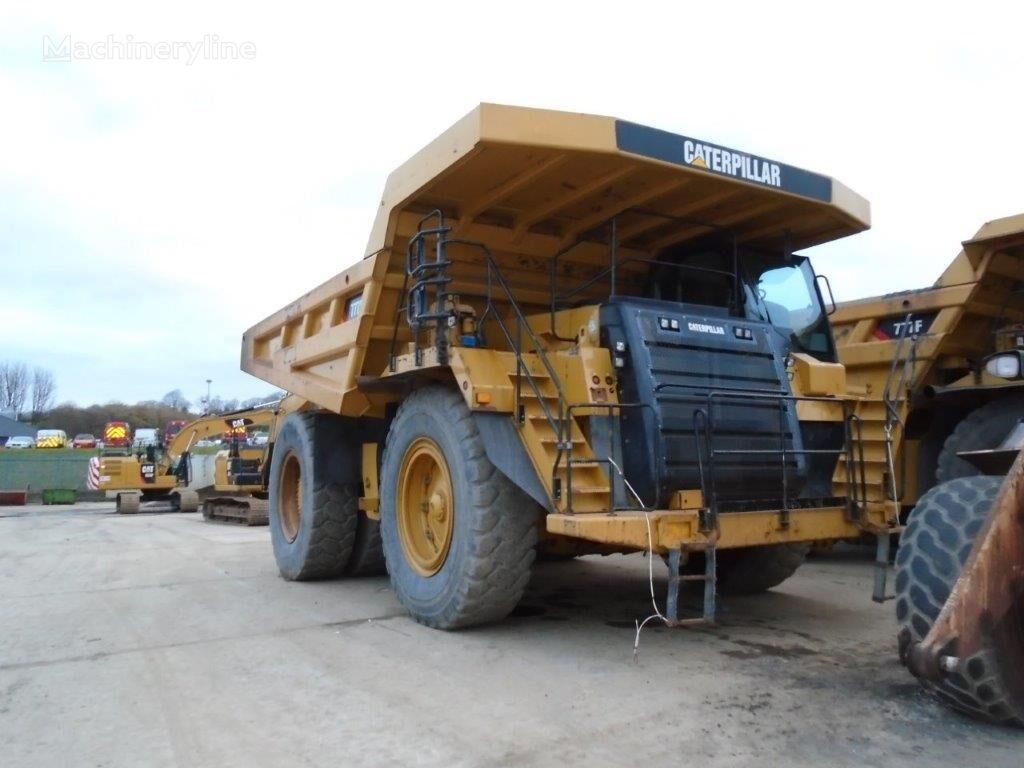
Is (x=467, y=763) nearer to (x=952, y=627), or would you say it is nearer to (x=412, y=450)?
(x=952, y=627)

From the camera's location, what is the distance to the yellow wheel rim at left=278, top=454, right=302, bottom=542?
26.1ft

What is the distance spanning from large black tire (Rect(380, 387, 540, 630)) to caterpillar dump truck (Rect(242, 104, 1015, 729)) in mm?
13

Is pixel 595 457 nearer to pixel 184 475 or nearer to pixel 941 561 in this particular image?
pixel 941 561

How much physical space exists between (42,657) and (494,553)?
2635 mm

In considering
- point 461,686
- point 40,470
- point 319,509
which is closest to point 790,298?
point 461,686

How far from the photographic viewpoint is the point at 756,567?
611cm

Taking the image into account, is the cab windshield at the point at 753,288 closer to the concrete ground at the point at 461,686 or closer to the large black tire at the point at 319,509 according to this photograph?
the concrete ground at the point at 461,686

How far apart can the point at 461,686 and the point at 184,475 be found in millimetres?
20147

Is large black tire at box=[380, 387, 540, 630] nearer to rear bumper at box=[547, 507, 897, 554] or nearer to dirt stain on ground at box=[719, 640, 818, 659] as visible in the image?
rear bumper at box=[547, 507, 897, 554]

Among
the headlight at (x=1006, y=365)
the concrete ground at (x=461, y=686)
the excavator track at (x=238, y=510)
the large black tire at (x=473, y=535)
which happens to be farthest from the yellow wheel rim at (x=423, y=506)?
the excavator track at (x=238, y=510)

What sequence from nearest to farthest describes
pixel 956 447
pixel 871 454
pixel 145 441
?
pixel 871 454 < pixel 956 447 < pixel 145 441

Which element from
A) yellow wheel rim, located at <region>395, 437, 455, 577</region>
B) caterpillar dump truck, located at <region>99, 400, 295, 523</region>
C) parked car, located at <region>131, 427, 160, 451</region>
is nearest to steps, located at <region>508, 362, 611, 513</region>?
yellow wheel rim, located at <region>395, 437, 455, 577</region>

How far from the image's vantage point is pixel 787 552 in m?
6.00

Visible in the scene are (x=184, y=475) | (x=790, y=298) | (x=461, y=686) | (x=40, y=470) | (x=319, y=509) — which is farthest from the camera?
(x=40, y=470)
